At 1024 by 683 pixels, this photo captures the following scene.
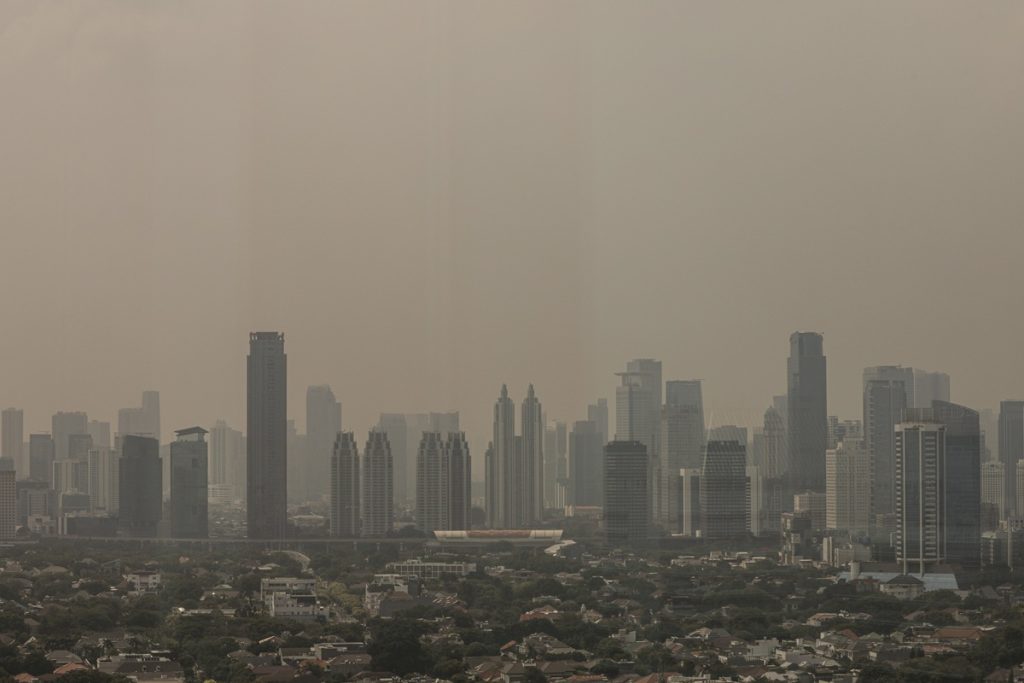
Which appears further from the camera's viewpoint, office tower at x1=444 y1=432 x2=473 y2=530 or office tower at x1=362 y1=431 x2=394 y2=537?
office tower at x1=362 y1=431 x2=394 y2=537

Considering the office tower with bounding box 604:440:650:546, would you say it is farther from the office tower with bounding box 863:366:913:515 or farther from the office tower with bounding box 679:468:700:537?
the office tower with bounding box 863:366:913:515

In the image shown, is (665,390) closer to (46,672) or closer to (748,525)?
(748,525)

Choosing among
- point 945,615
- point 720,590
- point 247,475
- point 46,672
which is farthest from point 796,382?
point 247,475

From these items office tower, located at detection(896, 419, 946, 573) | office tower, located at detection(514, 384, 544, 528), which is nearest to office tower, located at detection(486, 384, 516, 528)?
office tower, located at detection(514, 384, 544, 528)

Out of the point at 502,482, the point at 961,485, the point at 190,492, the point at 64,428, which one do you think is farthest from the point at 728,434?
the point at 190,492

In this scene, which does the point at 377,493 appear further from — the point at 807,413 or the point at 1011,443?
the point at 1011,443

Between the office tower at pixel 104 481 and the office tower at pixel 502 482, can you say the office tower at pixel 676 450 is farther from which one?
the office tower at pixel 104 481

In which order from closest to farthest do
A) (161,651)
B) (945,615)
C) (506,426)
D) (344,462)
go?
(161,651) < (945,615) < (506,426) < (344,462)
